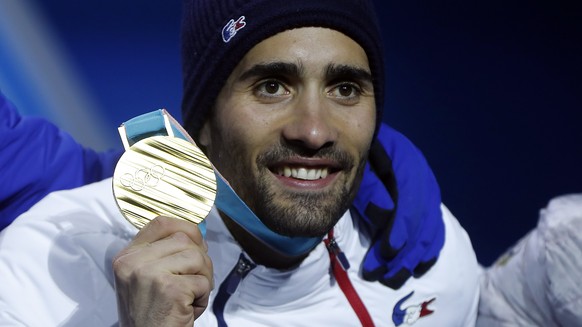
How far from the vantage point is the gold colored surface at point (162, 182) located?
78 cm

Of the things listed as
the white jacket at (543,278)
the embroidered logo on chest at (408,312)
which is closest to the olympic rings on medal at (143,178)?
the embroidered logo on chest at (408,312)

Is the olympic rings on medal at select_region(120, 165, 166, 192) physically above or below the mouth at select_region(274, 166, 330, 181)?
above

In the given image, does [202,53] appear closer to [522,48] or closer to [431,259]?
[431,259]

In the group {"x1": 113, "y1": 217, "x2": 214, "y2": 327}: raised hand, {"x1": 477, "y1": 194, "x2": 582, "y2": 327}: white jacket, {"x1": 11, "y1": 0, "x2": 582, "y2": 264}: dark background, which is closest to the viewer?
{"x1": 113, "y1": 217, "x2": 214, "y2": 327}: raised hand

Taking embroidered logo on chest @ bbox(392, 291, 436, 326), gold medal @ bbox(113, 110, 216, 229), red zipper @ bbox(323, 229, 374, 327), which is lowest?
embroidered logo on chest @ bbox(392, 291, 436, 326)

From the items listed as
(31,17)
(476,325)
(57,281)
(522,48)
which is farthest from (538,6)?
(57,281)

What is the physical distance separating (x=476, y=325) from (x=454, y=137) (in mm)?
796

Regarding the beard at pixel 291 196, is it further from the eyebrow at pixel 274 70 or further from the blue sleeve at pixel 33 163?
the blue sleeve at pixel 33 163

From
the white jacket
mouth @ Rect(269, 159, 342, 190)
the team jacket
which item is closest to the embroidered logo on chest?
the team jacket

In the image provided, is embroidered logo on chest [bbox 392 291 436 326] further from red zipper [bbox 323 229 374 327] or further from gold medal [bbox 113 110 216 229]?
gold medal [bbox 113 110 216 229]

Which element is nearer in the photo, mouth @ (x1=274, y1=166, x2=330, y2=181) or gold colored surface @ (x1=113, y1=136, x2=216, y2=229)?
gold colored surface @ (x1=113, y1=136, x2=216, y2=229)

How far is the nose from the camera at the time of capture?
39.3 inches

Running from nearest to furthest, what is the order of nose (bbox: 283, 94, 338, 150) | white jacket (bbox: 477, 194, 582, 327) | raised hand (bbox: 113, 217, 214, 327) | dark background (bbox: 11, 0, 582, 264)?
raised hand (bbox: 113, 217, 214, 327) < nose (bbox: 283, 94, 338, 150) < white jacket (bbox: 477, 194, 582, 327) < dark background (bbox: 11, 0, 582, 264)

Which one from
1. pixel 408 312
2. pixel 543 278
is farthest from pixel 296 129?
pixel 543 278
